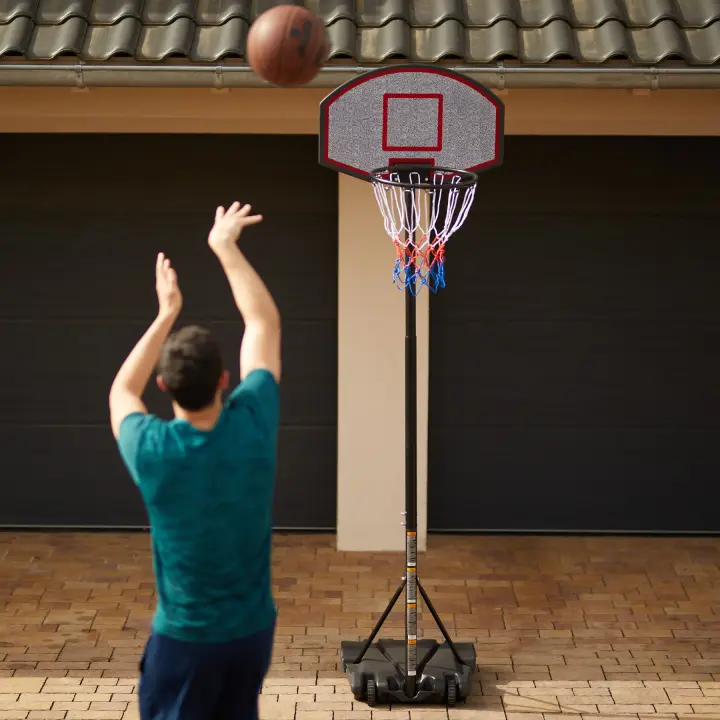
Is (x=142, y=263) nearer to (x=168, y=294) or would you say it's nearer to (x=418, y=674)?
(x=418, y=674)

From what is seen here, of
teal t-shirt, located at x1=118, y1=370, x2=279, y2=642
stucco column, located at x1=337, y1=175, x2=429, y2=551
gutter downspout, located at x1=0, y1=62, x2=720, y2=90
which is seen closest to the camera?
teal t-shirt, located at x1=118, y1=370, x2=279, y2=642

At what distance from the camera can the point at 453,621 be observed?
6.81 m

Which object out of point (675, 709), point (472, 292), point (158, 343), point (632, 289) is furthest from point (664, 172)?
point (158, 343)

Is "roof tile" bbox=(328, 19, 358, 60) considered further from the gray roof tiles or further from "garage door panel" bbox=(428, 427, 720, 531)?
"garage door panel" bbox=(428, 427, 720, 531)

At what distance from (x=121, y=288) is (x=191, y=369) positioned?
190 inches

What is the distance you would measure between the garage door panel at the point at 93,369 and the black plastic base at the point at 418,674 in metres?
2.38

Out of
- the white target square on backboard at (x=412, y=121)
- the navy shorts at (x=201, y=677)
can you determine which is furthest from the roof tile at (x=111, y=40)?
the navy shorts at (x=201, y=677)

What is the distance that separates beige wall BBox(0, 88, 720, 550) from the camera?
7.34m

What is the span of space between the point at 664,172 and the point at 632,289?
31.5 inches

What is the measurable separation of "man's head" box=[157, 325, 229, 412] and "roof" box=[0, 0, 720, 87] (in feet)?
10.7

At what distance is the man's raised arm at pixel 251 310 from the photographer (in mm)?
3709

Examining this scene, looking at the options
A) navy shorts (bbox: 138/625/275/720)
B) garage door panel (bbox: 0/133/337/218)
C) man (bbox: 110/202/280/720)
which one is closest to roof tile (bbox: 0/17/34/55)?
garage door panel (bbox: 0/133/337/218)

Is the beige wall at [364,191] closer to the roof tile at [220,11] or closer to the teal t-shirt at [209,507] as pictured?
the roof tile at [220,11]

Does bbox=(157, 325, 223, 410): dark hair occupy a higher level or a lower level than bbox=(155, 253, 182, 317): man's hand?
lower
